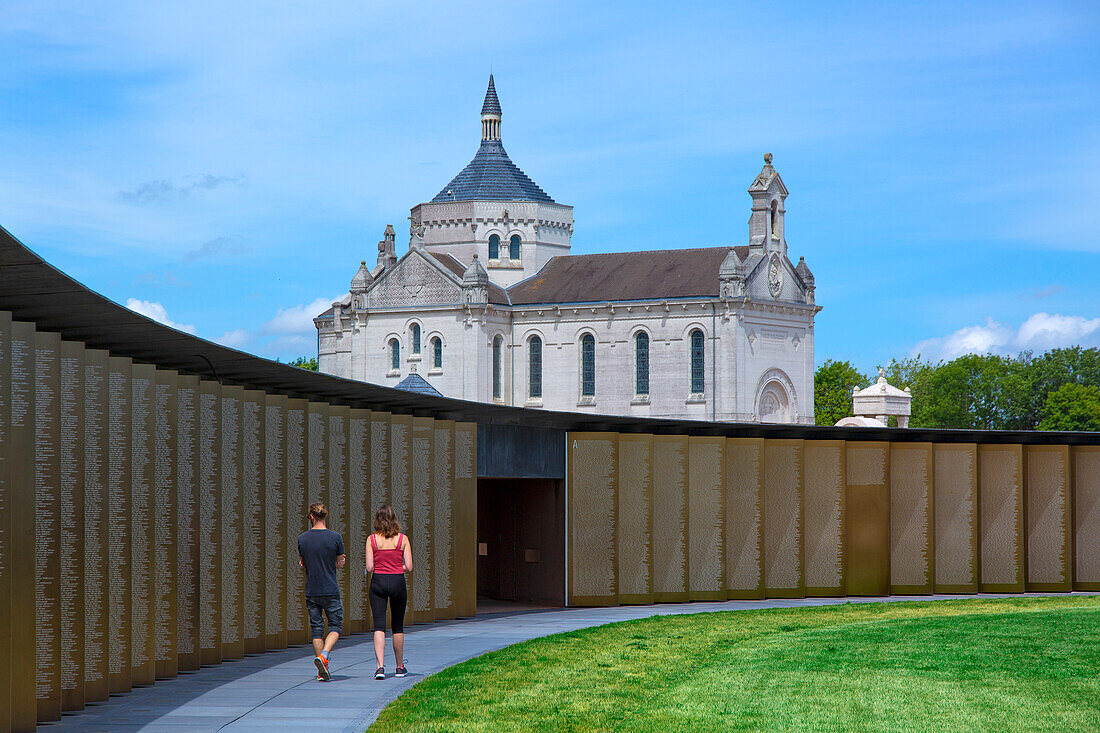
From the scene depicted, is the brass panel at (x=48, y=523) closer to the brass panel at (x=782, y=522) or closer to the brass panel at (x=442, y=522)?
the brass panel at (x=442, y=522)

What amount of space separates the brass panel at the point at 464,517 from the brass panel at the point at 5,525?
397 inches

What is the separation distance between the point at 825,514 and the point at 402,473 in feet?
27.8

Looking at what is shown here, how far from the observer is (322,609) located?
14.3m

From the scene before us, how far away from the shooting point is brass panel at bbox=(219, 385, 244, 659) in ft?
51.0

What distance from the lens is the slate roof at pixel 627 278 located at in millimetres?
83812

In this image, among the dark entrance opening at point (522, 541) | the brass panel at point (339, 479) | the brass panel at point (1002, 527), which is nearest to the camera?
the brass panel at point (339, 479)

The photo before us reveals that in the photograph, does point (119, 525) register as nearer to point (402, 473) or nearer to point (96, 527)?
point (96, 527)

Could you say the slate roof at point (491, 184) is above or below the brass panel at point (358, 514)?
above

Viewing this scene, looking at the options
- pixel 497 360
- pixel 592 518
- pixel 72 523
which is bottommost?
pixel 592 518

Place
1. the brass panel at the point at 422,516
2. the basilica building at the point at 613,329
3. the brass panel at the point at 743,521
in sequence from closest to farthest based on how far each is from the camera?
the brass panel at the point at 422,516 < the brass panel at the point at 743,521 < the basilica building at the point at 613,329

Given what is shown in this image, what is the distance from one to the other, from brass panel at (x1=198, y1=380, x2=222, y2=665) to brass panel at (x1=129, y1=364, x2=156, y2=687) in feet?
3.78

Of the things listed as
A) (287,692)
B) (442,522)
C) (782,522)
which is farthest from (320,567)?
(782,522)

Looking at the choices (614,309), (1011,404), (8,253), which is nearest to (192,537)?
(8,253)

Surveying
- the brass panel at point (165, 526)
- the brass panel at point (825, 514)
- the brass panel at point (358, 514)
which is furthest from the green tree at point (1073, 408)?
the brass panel at point (165, 526)
